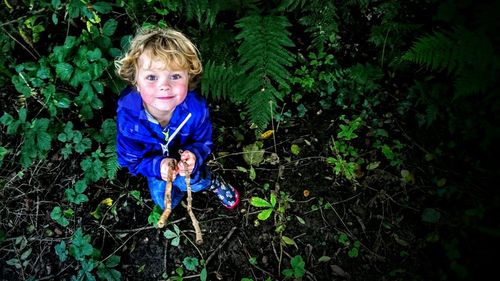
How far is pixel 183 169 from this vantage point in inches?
94.7

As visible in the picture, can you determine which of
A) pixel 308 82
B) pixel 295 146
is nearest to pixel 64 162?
pixel 295 146

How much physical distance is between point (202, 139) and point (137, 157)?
1.53 ft

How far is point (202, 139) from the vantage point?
2.75 meters

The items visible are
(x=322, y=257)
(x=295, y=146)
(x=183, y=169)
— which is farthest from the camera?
(x=295, y=146)

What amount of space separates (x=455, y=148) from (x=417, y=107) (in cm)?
49

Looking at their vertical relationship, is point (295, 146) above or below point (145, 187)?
above

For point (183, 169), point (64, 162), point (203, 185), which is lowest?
point (64, 162)

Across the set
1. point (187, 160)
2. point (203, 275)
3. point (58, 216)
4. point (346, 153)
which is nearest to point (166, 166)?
point (187, 160)

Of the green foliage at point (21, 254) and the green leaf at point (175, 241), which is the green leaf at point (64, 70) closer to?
the green foliage at point (21, 254)

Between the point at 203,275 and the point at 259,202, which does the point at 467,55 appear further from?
the point at 203,275

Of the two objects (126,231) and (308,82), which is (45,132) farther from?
(308,82)

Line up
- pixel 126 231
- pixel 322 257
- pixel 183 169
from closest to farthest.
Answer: pixel 183 169 < pixel 322 257 < pixel 126 231

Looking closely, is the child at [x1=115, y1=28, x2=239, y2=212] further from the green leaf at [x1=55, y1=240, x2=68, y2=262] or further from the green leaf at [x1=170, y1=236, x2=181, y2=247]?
the green leaf at [x1=55, y1=240, x2=68, y2=262]

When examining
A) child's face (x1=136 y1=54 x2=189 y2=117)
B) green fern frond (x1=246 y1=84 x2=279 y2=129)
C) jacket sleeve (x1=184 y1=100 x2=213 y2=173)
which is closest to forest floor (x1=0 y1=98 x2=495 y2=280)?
green fern frond (x1=246 y1=84 x2=279 y2=129)
